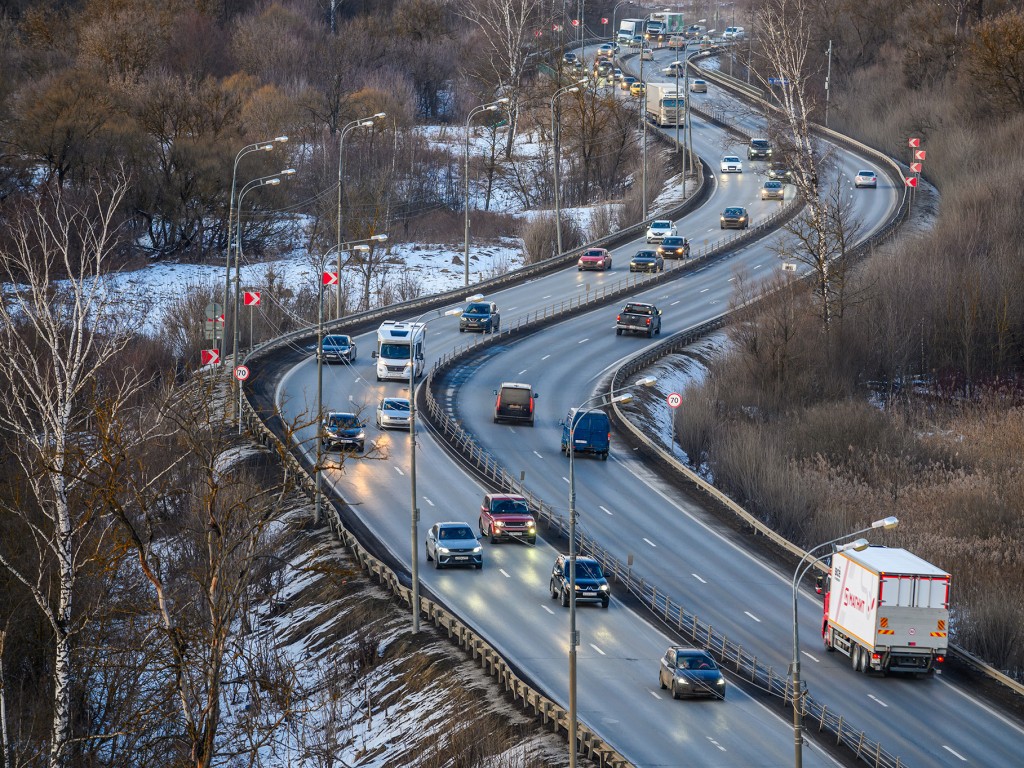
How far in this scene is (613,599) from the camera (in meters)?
41.0

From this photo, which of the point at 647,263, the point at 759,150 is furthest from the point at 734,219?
the point at 759,150

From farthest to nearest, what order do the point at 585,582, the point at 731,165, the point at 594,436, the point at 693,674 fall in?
the point at 731,165 → the point at 594,436 → the point at 585,582 → the point at 693,674

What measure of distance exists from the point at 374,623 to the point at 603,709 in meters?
9.70

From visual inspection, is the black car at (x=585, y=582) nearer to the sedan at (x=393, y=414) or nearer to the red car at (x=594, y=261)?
the sedan at (x=393, y=414)

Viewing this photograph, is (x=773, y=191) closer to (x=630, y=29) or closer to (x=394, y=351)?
(x=394, y=351)

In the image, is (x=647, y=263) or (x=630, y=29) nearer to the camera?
(x=647, y=263)

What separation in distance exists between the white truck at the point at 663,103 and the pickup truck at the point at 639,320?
171 ft

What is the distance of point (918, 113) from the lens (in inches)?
4537

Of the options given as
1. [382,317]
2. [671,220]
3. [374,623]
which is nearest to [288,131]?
[671,220]

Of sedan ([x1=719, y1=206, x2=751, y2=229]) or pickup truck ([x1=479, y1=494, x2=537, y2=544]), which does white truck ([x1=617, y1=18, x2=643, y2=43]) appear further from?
pickup truck ([x1=479, y1=494, x2=537, y2=544])

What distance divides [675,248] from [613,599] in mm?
48720

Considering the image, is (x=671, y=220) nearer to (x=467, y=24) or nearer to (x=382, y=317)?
(x=382, y=317)

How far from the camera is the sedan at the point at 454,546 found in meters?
42.6

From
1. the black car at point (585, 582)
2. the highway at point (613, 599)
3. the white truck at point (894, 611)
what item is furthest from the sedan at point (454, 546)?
the white truck at point (894, 611)
